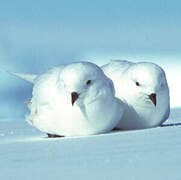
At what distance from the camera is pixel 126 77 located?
236 inches

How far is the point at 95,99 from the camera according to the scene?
210 inches

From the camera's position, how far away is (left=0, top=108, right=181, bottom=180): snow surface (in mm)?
3002

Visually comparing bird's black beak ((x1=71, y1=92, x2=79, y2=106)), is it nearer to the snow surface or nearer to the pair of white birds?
the pair of white birds

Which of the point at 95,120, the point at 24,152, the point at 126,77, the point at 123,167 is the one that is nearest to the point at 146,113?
the point at 126,77

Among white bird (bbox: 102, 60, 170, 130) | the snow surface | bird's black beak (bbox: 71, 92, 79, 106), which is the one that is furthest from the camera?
white bird (bbox: 102, 60, 170, 130)

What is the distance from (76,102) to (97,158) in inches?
65.5

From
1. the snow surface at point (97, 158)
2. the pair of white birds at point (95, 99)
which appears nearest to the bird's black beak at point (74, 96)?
the pair of white birds at point (95, 99)

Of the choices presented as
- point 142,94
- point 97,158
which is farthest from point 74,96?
point 97,158

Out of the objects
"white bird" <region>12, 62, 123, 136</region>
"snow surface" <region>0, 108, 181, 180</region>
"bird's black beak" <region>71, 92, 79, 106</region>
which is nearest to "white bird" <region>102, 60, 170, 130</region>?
"white bird" <region>12, 62, 123, 136</region>

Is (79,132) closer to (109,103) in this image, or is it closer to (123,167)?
(109,103)

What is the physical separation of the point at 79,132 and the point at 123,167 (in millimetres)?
2338

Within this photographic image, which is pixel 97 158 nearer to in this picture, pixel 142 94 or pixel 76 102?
pixel 76 102

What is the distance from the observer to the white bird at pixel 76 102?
5.25 metres

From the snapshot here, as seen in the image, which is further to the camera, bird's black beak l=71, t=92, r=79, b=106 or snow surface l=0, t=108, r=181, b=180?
bird's black beak l=71, t=92, r=79, b=106
